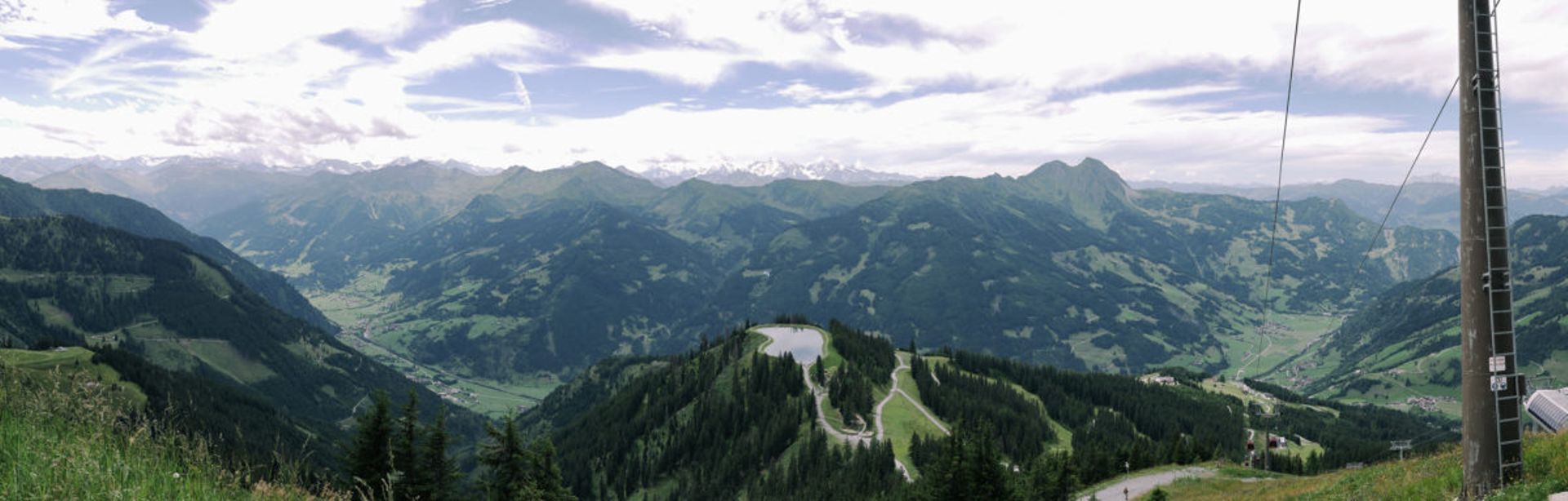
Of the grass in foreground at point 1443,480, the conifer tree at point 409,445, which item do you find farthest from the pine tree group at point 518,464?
the grass in foreground at point 1443,480

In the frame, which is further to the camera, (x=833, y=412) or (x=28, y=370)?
(x=833, y=412)

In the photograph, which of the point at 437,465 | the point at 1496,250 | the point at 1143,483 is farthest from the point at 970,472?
the point at 1496,250

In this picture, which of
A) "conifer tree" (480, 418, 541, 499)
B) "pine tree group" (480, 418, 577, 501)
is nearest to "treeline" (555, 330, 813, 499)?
"pine tree group" (480, 418, 577, 501)

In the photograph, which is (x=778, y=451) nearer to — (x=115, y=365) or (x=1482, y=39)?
(x=1482, y=39)

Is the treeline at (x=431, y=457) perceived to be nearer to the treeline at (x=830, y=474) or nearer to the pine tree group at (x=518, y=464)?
the pine tree group at (x=518, y=464)

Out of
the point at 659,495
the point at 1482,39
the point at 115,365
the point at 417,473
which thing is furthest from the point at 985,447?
the point at 115,365
